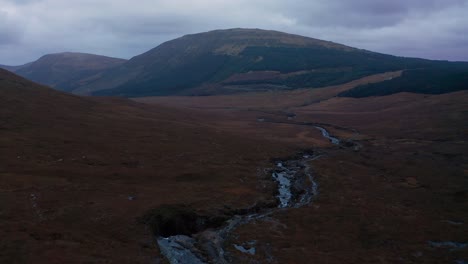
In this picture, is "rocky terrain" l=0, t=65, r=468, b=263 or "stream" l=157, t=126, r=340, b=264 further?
"rocky terrain" l=0, t=65, r=468, b=263

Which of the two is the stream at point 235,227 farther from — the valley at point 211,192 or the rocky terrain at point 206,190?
the rocky terrain at point 206,190

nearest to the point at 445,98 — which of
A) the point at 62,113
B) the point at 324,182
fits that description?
the point at 324,182

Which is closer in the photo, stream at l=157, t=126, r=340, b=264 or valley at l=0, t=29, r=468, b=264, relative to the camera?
stream at l=157, t=126, r=340, b=264

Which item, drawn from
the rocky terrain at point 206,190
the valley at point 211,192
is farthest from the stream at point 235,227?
the rocky terrain at point 206,190

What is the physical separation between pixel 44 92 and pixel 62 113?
2154 cm

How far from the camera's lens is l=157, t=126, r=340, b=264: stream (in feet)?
129

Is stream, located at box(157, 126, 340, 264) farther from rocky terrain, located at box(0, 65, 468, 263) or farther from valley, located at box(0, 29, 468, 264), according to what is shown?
rocky terrain, located at box(0, 65, 468, 263)

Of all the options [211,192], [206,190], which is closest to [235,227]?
[211,192]

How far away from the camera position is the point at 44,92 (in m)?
122

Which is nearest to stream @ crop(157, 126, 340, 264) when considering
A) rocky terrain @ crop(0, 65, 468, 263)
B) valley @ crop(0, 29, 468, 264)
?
valley @ crop(0, 29, 468, 264)

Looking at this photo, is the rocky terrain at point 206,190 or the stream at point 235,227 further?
the rocky terrain at point 206,190

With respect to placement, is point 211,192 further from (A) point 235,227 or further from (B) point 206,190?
(A) point 235,227

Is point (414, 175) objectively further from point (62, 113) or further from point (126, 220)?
point (62, 113)

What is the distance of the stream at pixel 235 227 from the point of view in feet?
129
